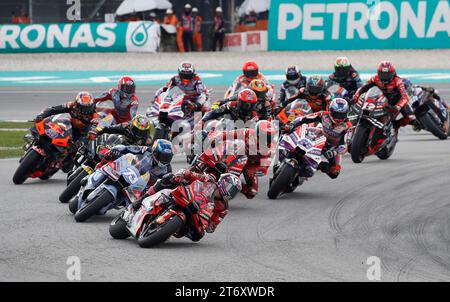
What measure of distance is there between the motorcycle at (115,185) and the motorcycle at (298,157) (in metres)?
2.86

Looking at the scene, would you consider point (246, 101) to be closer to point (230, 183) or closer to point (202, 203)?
point (230, 183)

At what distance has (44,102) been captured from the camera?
92.5 feet

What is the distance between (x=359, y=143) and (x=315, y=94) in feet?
3.88

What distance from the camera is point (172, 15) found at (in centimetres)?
3225

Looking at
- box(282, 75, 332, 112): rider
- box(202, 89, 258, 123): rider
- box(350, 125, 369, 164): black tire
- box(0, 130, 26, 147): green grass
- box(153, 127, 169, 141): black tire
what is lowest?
box(0, 130, 26, 147): green grass

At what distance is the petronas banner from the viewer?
3192cm

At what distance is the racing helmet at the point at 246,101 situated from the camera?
1444 centimetres

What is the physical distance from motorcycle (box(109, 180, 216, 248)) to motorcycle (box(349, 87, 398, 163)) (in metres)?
7.84

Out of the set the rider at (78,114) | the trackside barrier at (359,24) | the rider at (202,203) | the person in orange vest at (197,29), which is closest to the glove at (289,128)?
the rider at (78,114)

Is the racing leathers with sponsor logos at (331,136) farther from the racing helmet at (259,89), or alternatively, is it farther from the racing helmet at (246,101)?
the racing helmet at (246,101)

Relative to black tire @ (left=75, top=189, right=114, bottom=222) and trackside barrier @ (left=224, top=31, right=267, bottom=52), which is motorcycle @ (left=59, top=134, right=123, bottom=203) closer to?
black tire @ (left=75, top=189, right=114, bottom=222)

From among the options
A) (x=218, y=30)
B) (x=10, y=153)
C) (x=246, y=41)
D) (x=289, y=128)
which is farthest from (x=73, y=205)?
(x=246, y=41)

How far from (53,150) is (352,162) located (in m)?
5.78

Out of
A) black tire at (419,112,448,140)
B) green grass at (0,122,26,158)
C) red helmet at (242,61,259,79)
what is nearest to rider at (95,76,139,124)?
red helmet at (242,61,259,79)
